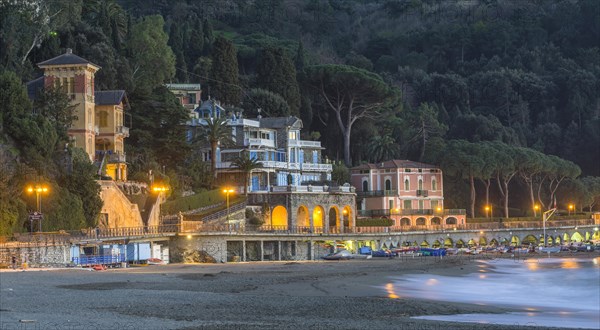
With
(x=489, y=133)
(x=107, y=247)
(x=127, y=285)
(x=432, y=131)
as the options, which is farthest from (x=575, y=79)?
(x=127, y=285)

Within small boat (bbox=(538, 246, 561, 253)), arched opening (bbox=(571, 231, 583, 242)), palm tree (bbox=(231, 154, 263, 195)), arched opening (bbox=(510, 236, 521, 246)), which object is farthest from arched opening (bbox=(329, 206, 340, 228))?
arched opening (bbox=(571, 231, 583, 242))

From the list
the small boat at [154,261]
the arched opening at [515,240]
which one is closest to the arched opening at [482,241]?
the arched opening at [515,240]

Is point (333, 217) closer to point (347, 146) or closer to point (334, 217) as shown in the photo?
point (334, 217)

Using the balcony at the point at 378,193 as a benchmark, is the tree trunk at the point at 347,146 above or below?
above

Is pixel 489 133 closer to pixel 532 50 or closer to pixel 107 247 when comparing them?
pixel 532 50

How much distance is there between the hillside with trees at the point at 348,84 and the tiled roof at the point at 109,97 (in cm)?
480

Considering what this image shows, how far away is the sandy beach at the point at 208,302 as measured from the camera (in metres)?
30.4

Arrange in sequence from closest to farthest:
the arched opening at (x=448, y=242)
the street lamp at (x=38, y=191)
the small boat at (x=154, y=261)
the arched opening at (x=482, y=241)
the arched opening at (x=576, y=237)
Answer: the street lamp at (x=38, y=191), the small boat at (x=154, y=261), the arched opening at (x=448, y=242), the arched opening at (x=482, y=241), the arched opening at (x=576, y=237)

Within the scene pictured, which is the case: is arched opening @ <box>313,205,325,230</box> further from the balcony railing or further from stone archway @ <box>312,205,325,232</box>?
the balcony railing

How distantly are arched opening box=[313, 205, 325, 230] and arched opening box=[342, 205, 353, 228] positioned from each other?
2.35 m

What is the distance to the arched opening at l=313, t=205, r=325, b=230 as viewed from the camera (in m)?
85.9

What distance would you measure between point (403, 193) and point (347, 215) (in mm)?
11581

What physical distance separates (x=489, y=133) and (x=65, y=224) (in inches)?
2664

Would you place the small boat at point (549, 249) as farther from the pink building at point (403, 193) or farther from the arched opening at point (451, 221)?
the arched opening at point (451, 221)
